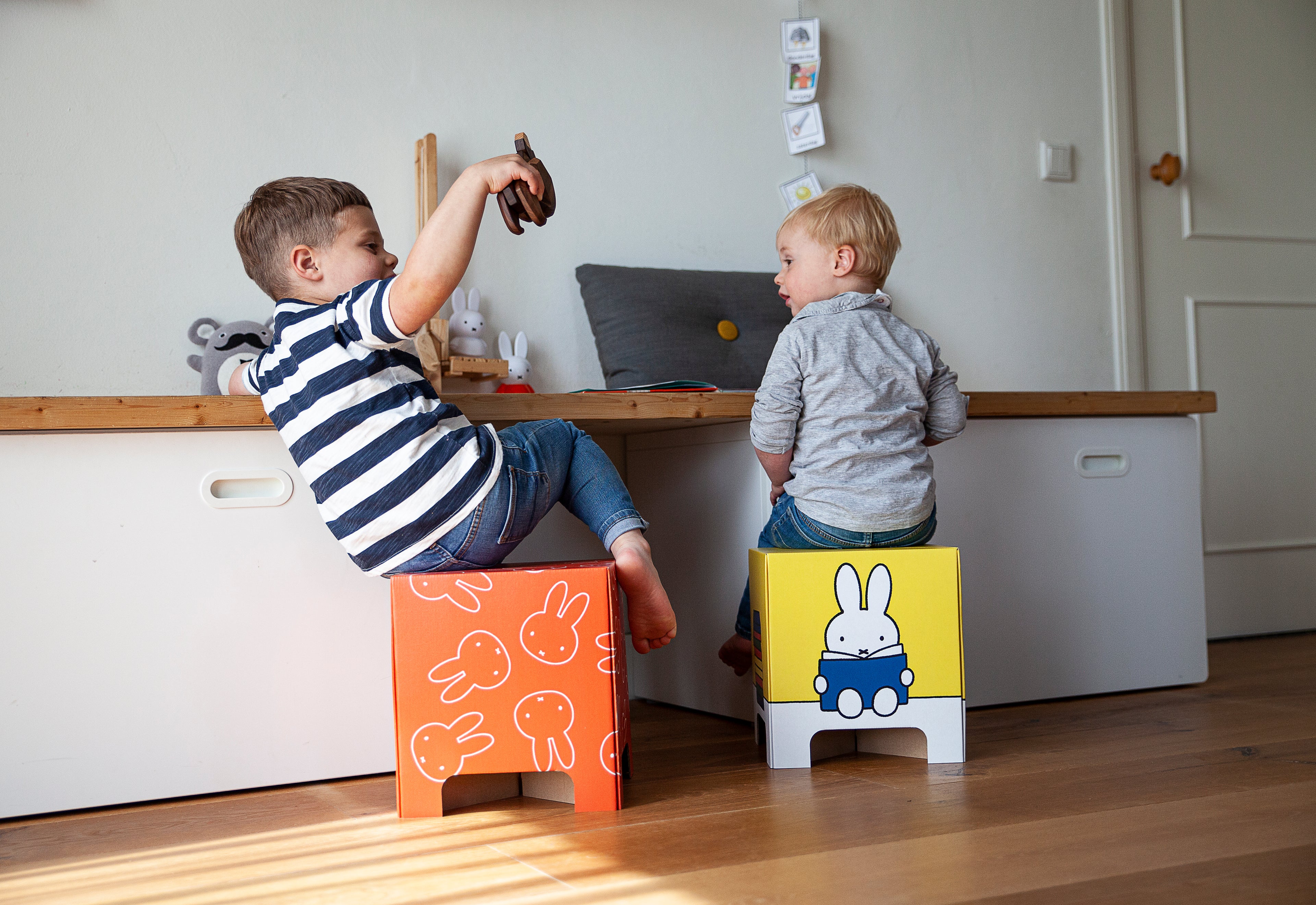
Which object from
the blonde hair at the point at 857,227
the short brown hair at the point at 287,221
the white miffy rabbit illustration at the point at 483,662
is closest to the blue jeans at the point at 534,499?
the white miffy rabbit illustration at the point at 483,662

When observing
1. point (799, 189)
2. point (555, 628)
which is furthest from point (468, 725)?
point (799, 189)

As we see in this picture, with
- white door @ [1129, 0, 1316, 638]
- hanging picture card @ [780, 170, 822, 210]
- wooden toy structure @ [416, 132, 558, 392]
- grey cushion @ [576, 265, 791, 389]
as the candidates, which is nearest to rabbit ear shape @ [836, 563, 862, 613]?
grey cushion @ [576, 265, 791, 389]

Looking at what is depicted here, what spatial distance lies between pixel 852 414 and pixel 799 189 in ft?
3.26

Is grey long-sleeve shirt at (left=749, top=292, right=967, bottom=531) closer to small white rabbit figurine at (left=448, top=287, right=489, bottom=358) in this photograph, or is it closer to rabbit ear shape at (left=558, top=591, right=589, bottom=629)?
rabbit ear shape at (left=558, top=591, right=589, bottom=629)

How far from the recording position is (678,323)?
192 centimetres

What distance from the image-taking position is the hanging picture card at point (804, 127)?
2182 mm

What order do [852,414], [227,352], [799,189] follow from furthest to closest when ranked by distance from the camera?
[799,189] → [227,352] → [852,414]

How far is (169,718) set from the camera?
49.1 inches


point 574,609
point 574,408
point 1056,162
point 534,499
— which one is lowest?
point 574,609

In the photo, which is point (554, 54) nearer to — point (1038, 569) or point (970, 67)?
point (970, 67)

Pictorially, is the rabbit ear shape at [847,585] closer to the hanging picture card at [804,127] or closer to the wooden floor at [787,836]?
the wooden floor at [787,836]

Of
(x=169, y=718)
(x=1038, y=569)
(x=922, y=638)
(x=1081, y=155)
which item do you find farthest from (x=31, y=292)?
(x=1081, y=155)

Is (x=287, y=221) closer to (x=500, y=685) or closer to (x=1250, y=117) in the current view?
(x=500, y=685)

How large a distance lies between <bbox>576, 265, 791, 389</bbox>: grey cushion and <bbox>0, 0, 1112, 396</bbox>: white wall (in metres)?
0.11
